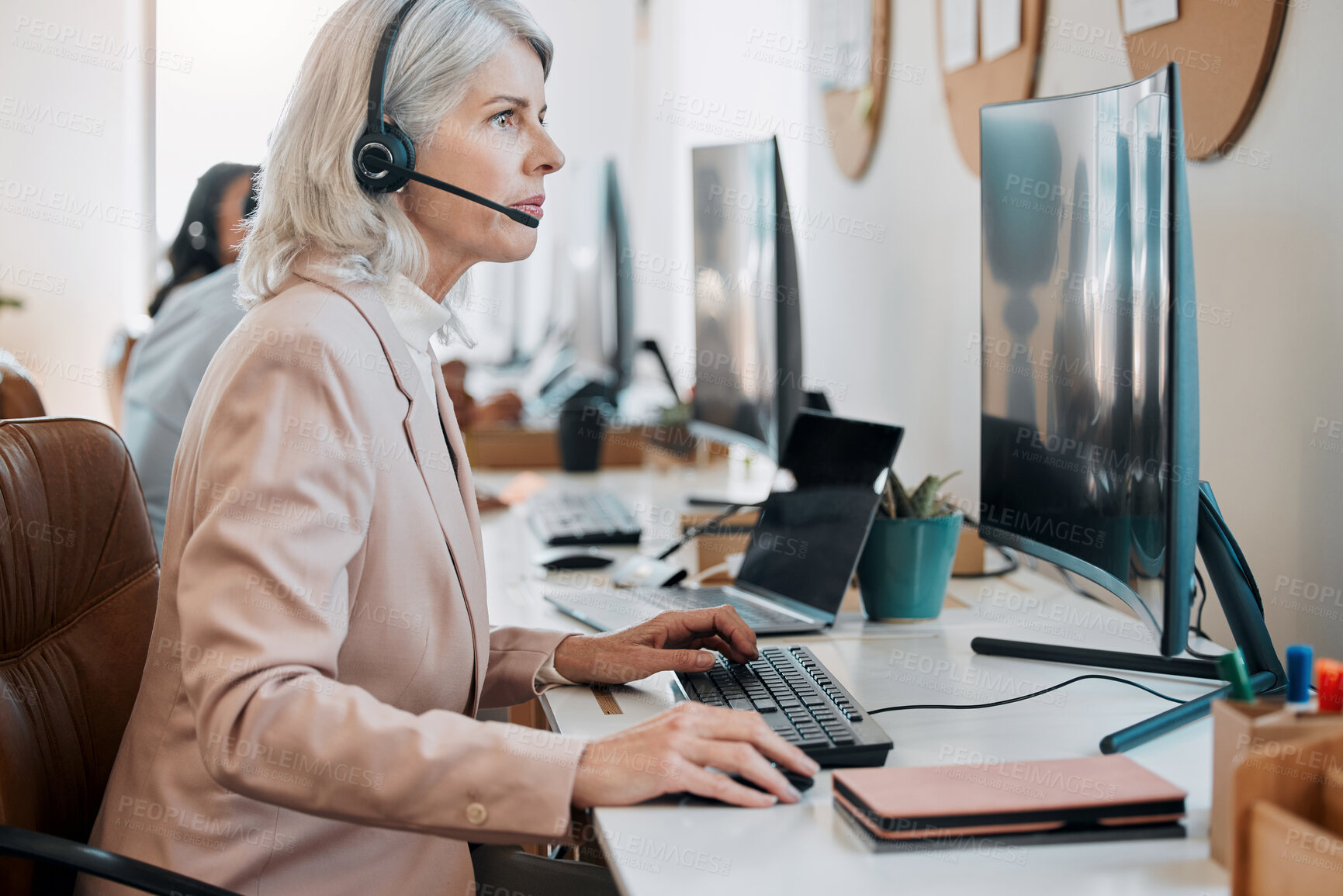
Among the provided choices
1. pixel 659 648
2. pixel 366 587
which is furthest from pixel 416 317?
pixel 659 648

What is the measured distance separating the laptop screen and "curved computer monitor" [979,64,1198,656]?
5.6 inches

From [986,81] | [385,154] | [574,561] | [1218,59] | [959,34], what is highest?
[959,34]

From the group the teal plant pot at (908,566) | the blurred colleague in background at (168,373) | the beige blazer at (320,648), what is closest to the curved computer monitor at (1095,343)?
the teal plant pot at (908,566)

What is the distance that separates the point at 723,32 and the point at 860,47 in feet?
4.46

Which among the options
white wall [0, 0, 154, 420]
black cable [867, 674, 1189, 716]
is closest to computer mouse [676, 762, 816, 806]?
black cable [867, 674, 1189, 716]

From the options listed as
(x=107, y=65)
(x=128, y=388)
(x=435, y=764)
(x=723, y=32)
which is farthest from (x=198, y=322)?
(x=107, y=65)

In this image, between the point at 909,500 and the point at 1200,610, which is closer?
the point at 1200,610

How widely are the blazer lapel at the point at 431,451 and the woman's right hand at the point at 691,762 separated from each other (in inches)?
9.7

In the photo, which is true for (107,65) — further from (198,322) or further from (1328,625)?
(1328,625)

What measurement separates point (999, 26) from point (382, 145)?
1.09 m

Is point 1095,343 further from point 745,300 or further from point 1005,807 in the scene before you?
point 745,300

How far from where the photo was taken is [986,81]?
5.64 feet

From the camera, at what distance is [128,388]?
2090 mm

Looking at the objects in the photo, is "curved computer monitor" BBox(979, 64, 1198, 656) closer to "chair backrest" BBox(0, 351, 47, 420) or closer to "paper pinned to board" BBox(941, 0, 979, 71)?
"paper pinned to board" BBox(941, 0, 979, 71)
